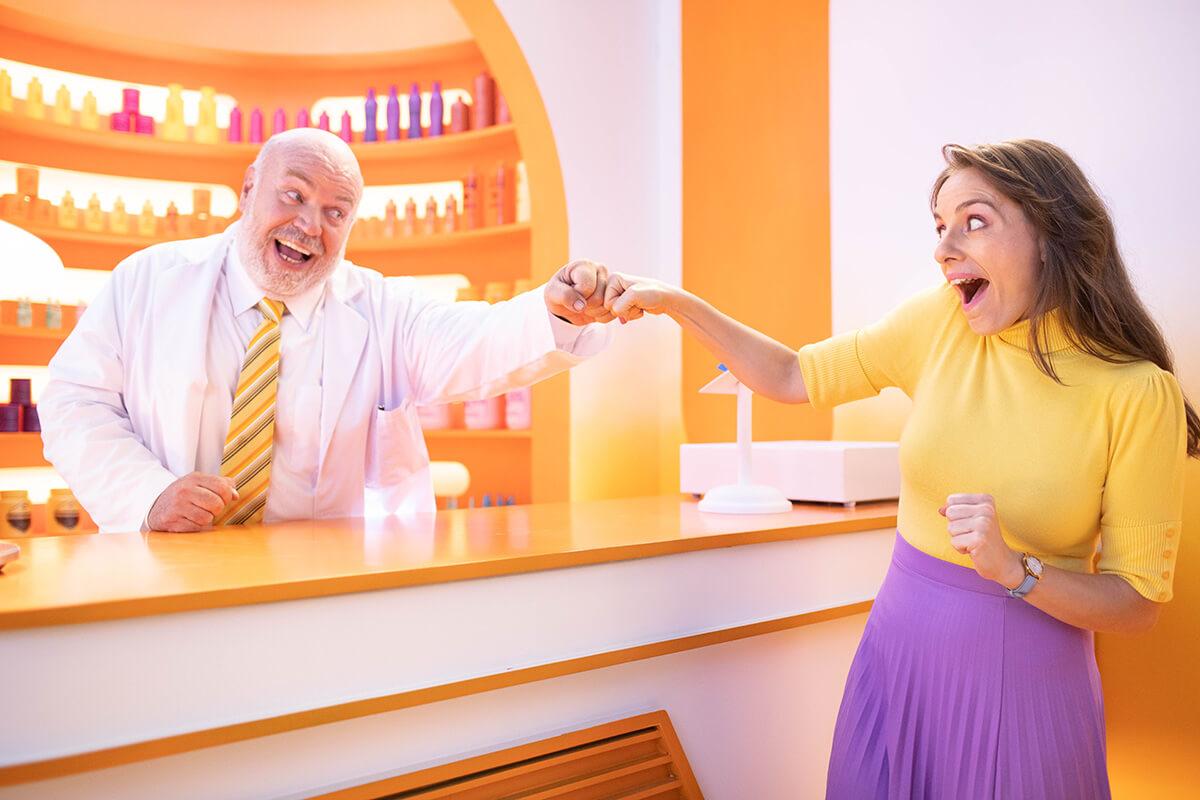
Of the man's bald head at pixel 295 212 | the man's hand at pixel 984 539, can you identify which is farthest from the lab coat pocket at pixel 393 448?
the man's hand at pixel 984 539

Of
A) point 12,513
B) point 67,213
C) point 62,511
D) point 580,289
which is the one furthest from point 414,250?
point 580,289

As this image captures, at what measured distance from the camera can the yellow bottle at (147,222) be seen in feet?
13.1

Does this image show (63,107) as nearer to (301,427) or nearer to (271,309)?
(271,309)

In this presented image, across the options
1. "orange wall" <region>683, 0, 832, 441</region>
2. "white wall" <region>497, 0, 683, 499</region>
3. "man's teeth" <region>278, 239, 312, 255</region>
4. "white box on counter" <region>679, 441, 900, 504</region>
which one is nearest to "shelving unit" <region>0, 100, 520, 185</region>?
"white wall" <region>497, 0, 683, 499</region>

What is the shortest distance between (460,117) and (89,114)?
159cm

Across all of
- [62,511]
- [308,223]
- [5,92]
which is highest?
[5,92]

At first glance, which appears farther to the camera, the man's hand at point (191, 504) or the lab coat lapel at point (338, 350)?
the lab coat lapel at point (338, 350)

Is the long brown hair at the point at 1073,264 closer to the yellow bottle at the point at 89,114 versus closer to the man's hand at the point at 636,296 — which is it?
the man's hand at the point at 636,296

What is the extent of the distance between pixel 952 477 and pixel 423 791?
85 centimetres

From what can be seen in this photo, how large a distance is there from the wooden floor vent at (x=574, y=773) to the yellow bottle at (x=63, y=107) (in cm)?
370

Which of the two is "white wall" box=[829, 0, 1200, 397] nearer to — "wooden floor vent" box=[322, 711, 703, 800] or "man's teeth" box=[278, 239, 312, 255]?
"wooden floor vent" box=[322, 711, 703, 800]

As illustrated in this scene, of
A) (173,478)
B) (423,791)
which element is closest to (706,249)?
(173,478)

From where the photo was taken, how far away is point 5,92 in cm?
367

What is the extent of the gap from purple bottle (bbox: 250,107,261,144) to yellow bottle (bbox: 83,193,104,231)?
2.45 feet
